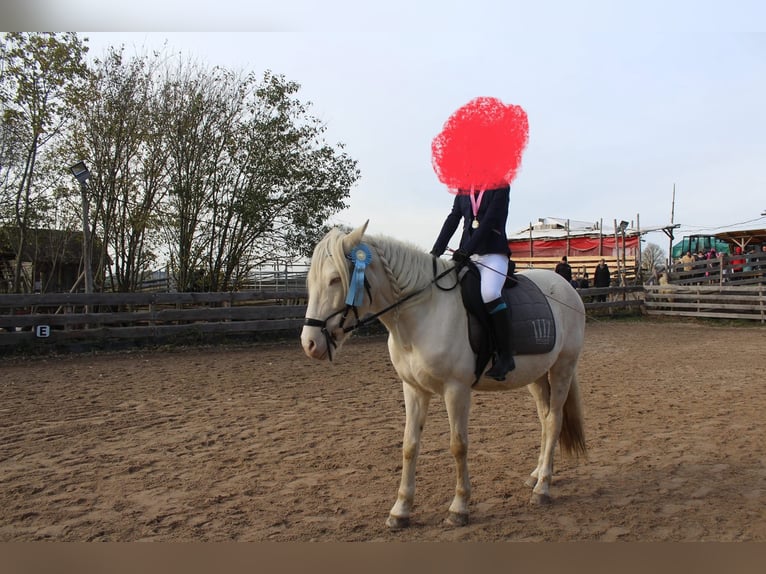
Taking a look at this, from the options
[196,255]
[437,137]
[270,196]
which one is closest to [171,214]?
[196,255]

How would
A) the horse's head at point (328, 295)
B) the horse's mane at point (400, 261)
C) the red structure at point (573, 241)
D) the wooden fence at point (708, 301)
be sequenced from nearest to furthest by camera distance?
the horse's head at point (328, 295)
the horse's mane at point (400, 261)
the wooden fence at point (708, 301)
the red structure at point (573, 241)

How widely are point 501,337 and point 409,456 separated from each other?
1.02m

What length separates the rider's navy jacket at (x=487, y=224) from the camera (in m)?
3.84

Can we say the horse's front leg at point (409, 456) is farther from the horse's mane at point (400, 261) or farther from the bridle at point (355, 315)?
the horse's mane at point (400, 261)

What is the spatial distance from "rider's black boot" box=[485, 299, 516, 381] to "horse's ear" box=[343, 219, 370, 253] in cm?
102

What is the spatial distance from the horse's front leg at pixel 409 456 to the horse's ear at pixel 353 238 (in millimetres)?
1062

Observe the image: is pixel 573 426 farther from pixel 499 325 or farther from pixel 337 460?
pixel 337 460

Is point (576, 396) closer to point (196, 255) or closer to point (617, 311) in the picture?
point (196, 255)

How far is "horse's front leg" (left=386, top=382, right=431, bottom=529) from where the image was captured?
135 inches

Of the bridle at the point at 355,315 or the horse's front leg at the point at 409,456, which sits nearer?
the bridle at the point at 355,315

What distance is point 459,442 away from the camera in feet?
11.5

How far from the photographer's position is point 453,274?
3.86 m

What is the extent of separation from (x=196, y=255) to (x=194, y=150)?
9.30ft

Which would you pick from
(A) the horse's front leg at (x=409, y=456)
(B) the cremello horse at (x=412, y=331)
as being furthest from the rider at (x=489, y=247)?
(A) the horse's front leg at (x=409, y=456)
